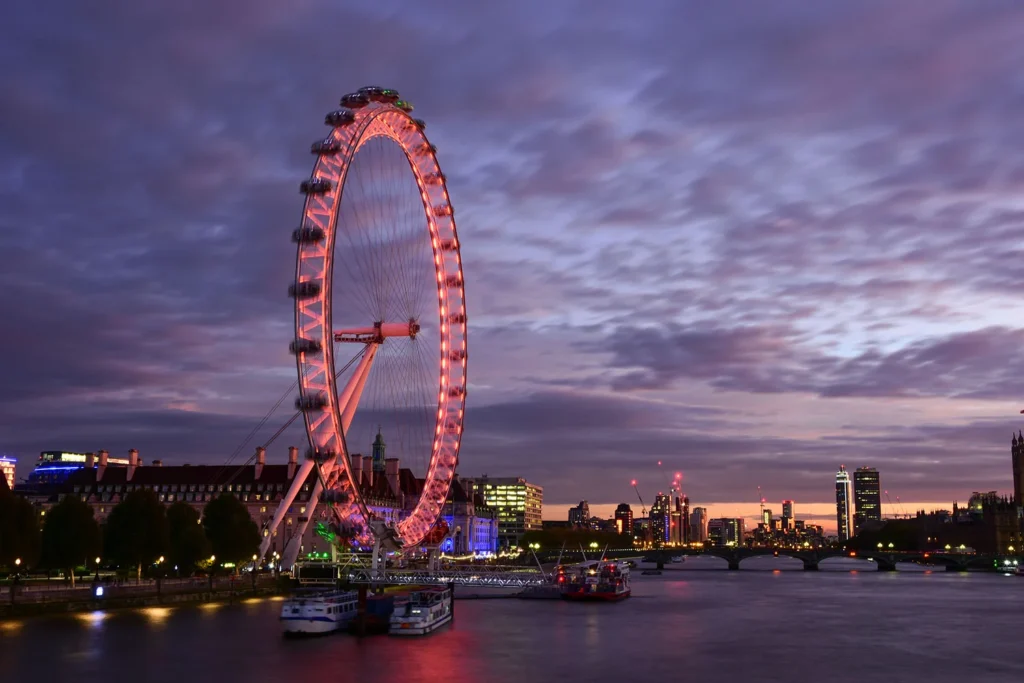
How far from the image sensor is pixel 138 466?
480 ft

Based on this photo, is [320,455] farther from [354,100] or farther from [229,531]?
[229,531]

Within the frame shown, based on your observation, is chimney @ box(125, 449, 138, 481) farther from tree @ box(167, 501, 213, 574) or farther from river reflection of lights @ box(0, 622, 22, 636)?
river reflection of lights @ box(0, 622, 22, 636)

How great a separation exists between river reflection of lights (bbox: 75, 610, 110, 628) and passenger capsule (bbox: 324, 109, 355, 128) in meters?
32.3

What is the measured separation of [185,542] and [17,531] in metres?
18.3

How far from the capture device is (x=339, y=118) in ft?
227

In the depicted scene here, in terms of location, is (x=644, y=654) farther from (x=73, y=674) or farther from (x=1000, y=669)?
(x=73, y=674)

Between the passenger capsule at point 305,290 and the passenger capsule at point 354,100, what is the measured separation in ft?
38.4

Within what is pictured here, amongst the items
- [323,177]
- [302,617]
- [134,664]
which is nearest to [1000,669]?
[302,617]

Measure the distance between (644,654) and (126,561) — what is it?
139 feet

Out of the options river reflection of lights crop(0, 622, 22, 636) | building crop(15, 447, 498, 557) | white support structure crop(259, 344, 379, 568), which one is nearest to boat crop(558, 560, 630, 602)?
white support structure crop(259, 344, 379, 568)

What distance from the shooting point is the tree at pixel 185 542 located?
282ft

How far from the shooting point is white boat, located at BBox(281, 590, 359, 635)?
210 feet

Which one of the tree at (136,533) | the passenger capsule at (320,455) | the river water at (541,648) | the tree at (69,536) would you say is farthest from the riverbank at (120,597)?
the passenger capsule at (320,455)

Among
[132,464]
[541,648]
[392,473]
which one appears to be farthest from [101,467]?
[541,648]
